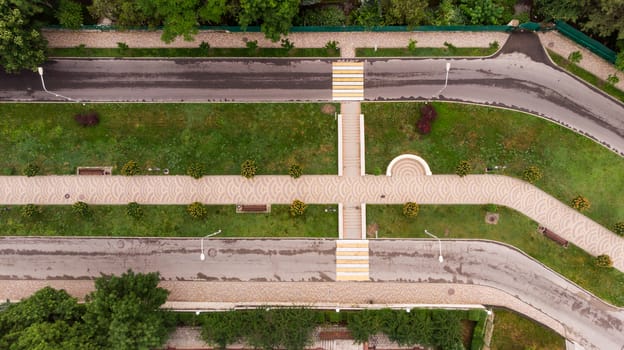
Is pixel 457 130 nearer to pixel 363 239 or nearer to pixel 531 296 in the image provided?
pixel 363 239

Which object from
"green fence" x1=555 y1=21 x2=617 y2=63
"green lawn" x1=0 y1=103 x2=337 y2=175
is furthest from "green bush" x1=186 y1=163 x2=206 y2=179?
"green fence" x1=555 y1=21 x2=617 y2=63

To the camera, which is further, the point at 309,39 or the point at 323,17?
the point at 309,39

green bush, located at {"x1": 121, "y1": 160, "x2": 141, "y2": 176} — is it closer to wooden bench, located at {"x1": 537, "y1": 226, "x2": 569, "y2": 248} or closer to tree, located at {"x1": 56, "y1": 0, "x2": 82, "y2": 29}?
tree, located at {"x1": 56, "y1": 0, "x2": 82, "y2": 29}

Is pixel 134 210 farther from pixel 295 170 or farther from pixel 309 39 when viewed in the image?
pixel 309 39

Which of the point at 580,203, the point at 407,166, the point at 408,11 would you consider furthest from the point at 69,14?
the point at 580,203

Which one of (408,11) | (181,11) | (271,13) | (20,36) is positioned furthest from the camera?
(408,11)

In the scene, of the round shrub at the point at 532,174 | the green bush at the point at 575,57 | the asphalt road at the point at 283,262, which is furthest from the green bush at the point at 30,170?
the green bush at the point at 575,57

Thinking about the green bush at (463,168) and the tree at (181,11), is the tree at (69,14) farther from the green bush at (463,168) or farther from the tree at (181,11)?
the green bush at (463,168)
